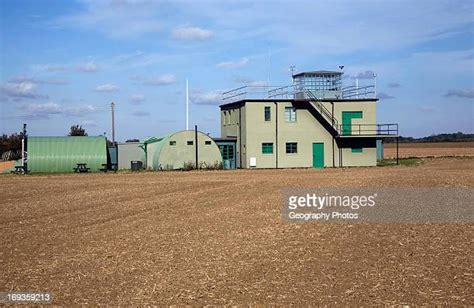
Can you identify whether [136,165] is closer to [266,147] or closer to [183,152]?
[183,152]

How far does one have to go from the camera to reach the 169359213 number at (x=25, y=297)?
9195 mm

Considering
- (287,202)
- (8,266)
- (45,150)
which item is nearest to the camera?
(8,266)

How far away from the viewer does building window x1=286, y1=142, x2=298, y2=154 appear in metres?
49.5

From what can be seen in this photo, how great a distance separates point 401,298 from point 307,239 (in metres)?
5.00

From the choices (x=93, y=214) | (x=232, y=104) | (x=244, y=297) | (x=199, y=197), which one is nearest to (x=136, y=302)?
(x=244, y=297)

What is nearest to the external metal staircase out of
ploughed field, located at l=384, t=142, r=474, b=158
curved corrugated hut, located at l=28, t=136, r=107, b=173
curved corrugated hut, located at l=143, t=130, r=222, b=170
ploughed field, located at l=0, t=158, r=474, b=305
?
curved corrugated hut, located at l=143, t=130, r=222, b=170

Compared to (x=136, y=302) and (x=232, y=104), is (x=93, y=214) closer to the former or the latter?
(x=136, y=302)

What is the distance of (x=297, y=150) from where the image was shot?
1954 inches

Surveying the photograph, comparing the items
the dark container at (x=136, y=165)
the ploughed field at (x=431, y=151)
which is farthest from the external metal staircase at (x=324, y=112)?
the ploughed field at (x=431, y=151)

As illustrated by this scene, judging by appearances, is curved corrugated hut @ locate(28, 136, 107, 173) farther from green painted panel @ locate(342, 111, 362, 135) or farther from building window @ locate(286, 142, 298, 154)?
green painted panel @ locate(342, 111, 362, 135)

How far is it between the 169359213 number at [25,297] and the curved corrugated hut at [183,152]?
36.5 m

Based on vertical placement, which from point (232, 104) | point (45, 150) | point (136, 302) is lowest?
point (136, 302)

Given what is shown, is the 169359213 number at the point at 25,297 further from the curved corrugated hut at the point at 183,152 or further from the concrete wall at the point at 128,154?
the concrete wall at the point at 128,154

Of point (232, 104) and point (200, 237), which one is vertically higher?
point (232, 104)
